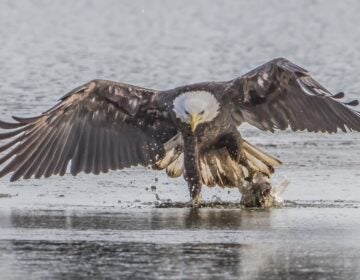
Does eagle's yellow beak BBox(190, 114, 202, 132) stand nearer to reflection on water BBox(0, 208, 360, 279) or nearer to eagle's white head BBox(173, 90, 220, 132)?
eagle's white head BBox(173, 90, 220, 132)

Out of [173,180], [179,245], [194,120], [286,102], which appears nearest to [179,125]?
[194,120]

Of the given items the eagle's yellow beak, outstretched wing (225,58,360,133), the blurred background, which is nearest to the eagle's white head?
the eagle's yellow beak

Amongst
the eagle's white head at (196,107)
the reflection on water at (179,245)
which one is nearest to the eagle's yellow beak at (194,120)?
the eagle's white head at (196,107)

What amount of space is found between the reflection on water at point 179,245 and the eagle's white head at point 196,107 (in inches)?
24.2

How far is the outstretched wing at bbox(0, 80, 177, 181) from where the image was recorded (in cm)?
927

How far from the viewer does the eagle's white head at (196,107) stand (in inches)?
352

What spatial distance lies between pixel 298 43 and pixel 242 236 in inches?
388

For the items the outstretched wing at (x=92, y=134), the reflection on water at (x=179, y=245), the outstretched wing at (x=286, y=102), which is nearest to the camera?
the reflection on water at (x=179, y=245)

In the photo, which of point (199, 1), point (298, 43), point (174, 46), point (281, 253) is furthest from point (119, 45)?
point (281, 253)

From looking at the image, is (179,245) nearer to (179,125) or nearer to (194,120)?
(194,120)

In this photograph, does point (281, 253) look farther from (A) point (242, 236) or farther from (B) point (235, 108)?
(B) point (235, 108)

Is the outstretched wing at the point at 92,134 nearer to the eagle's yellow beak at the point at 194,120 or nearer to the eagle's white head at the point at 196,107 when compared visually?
the eagle's white head at the point at 196,107

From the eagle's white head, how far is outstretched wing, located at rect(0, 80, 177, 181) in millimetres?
308

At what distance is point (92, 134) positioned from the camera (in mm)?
9562
